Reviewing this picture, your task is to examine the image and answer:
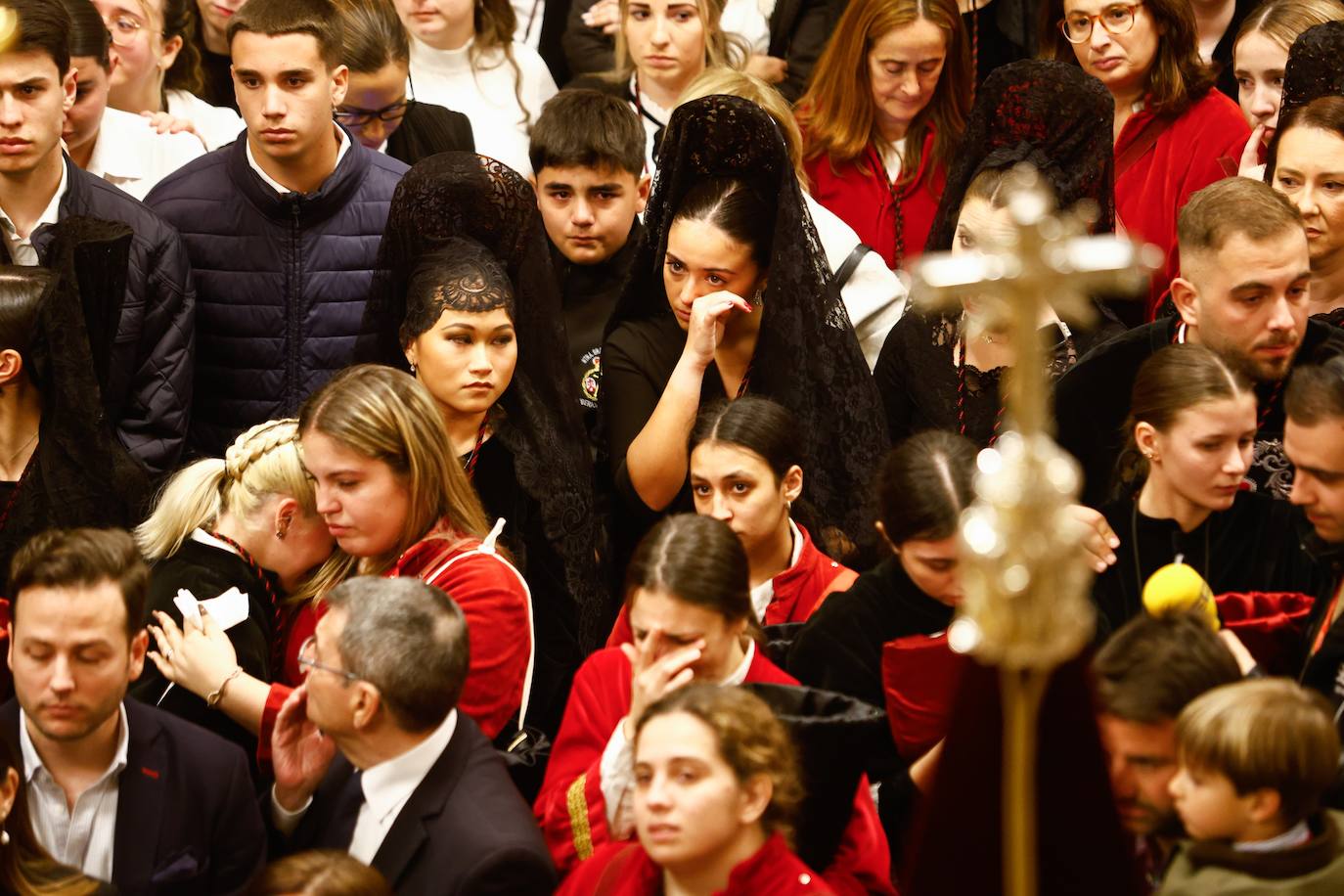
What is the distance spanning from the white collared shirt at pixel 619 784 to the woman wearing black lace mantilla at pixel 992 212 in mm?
1629

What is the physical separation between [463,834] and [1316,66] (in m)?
3.38

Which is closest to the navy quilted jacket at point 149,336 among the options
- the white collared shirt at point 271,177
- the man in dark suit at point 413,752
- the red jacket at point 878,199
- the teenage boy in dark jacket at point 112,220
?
the teenage boy in dark jacket at point 112,220

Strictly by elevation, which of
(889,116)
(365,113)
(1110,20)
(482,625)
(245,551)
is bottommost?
(482,625)

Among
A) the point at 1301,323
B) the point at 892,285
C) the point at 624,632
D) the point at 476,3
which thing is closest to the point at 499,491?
the point at 624,632

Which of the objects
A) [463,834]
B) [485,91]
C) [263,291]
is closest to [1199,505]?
[463,834]

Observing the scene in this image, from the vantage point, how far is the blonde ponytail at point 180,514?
14.9ft

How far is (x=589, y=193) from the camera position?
19.4 feet

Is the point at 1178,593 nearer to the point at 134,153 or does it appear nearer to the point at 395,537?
the point at 395,537

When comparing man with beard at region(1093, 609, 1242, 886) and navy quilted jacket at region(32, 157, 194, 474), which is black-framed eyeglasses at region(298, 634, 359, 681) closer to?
navy quilted jacket at region(32, 157, 194, 474)

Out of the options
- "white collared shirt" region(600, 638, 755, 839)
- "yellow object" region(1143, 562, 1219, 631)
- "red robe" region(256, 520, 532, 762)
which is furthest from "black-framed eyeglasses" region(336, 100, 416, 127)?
"yellow object" region(1143, 562, 1219, 631)

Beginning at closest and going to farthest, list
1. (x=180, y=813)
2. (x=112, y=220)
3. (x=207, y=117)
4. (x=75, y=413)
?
(x=180, y=813) → (x=75, y=413) → (x=112, y=220) → (x=207, y=117)

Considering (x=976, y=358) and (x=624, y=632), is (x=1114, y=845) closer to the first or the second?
(x=624, y=632)

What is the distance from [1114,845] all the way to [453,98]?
506 cm

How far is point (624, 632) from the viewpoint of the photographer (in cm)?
445
